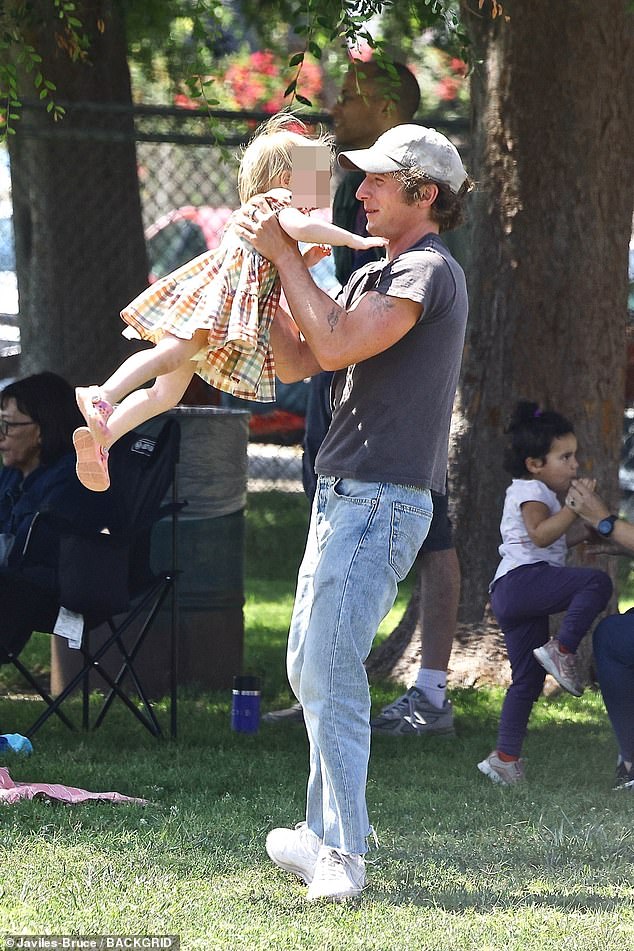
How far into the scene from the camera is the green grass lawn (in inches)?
137

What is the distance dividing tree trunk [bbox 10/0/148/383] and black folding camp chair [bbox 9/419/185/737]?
8.24 feet

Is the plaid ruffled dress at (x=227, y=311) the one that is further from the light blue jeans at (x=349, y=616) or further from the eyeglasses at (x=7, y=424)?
the eyeglasses at (x=7, y=424)

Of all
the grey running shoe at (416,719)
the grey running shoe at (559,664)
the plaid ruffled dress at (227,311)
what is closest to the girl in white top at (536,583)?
the grey running shoe at (559,664)

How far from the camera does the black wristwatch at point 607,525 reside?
16.4 feet

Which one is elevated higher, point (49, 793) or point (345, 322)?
point (345, 322)

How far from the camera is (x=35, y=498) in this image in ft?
18.1

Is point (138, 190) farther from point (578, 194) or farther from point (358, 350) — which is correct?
point (358, 350)

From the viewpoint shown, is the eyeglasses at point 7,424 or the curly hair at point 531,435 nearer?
the curly hair at point 531,435

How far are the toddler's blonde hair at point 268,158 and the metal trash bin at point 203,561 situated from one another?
88.4 inches

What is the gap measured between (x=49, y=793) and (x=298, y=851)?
1059mm

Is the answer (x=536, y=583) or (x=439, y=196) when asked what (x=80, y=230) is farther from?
(x=439, y=196)

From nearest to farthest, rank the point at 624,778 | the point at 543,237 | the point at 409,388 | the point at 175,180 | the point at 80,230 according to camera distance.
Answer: the point at 409,388
the point at 624,778
the point at 543,237
the point at 80,230
the point at 175,180

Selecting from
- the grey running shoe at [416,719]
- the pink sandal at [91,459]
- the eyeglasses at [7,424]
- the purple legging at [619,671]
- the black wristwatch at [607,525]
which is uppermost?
the pink sandal at [91,459]

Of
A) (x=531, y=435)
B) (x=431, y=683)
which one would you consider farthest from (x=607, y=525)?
(x=431, y=683)
